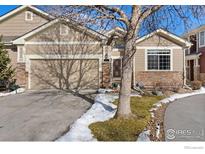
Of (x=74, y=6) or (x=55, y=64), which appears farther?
(x=55, y=64)

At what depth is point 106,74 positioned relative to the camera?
1355cm

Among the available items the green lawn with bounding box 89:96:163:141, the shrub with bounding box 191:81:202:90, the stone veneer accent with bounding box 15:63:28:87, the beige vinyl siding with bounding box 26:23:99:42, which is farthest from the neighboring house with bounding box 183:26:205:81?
the green lawn with bounding box 89:96:163:141

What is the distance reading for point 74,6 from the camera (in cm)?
675

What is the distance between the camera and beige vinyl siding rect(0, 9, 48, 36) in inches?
637

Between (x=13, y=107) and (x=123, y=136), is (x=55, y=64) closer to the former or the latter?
(x=13, y=107)

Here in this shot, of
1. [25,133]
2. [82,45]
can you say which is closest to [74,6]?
[25,133]

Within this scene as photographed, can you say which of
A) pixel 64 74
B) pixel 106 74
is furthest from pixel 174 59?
pixel 64 74

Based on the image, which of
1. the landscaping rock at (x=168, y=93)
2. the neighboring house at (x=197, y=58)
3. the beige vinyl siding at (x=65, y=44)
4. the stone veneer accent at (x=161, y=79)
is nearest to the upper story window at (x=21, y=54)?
the beige vinyl siding at (x=65, y=44)

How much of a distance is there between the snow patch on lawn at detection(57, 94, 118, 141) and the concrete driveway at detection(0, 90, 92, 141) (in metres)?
0.30

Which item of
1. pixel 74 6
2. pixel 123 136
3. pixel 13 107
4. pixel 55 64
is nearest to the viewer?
pixel 123 136

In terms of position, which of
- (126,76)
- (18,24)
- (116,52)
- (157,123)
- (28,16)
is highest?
(28,16)

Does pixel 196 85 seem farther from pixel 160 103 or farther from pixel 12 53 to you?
pixel 12 53

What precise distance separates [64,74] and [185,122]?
7.69 metres
